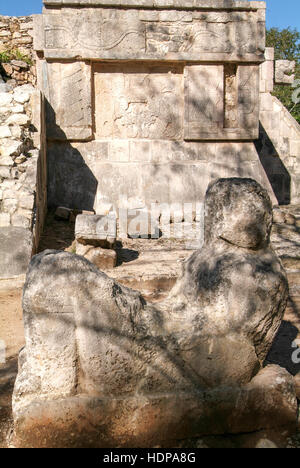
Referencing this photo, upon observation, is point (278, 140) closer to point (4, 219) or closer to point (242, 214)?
point (4, 219)

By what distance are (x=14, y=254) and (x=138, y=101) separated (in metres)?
4.05

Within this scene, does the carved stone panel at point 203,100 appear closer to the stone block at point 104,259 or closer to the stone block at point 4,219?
Answer: the stone block at point 104,259

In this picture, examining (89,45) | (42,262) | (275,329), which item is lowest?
(275,329)

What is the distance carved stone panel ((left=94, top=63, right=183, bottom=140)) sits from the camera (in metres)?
8.30

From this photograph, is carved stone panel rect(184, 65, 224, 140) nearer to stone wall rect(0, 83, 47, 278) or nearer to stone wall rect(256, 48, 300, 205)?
stone wall rect(0, 83, 47, 278)

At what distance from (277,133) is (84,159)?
498 cm

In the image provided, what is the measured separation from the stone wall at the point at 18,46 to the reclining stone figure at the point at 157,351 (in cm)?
964

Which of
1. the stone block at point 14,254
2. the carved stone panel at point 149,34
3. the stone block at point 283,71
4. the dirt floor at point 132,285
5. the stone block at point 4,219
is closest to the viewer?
the dirt floor at point 132,285

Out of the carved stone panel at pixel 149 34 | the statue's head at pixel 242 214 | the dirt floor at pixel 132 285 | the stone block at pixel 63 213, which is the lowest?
the dirt floor at pixel 132 285

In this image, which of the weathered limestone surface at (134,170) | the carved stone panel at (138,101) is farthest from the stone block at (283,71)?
the carved stone panel at (138,101)

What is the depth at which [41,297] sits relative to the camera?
225cm

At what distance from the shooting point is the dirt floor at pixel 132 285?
9.14ft
